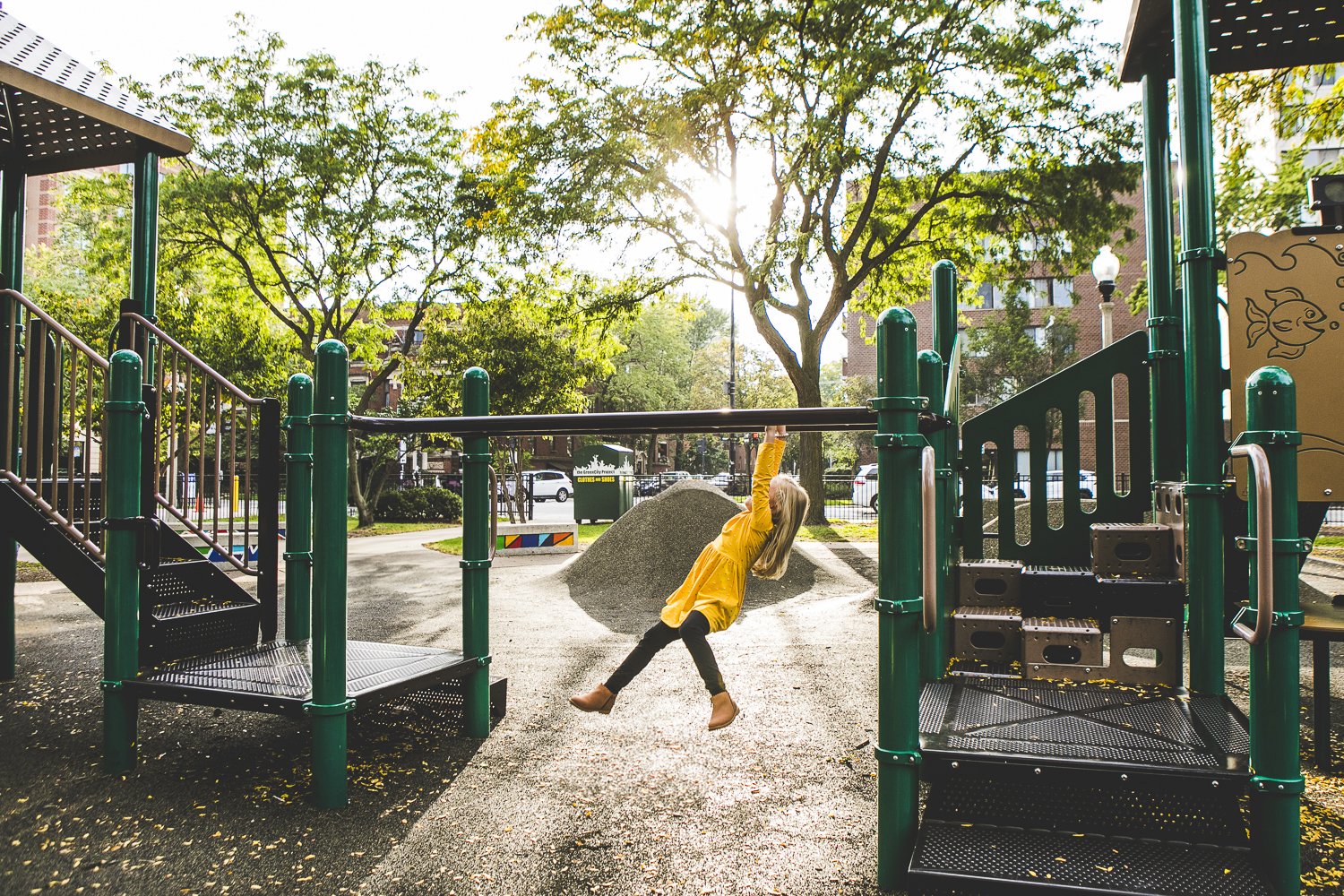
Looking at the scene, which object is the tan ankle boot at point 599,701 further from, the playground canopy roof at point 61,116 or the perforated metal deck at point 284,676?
the playground canopy roof at point 61,116

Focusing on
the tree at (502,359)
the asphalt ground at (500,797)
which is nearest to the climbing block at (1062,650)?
the asphalt ground at (500,797)

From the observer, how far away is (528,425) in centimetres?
391

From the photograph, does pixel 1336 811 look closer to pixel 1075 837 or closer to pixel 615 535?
pixel 1075 837

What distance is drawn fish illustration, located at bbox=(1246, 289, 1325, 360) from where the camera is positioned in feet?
14.2

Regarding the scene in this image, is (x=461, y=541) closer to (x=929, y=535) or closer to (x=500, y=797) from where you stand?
(x=500, y=797)

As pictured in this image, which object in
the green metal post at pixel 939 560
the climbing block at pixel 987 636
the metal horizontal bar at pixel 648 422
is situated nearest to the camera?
the metal horizontal bar at pixel 648 422

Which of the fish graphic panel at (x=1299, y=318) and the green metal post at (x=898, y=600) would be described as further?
the fish graphic panel at (x=1299, y=318)

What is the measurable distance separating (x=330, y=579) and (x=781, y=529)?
2065mm

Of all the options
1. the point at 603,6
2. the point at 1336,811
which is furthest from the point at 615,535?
the point at 603,6

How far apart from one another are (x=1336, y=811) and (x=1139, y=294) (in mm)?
12509

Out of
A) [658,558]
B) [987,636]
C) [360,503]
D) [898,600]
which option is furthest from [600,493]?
[898,600]

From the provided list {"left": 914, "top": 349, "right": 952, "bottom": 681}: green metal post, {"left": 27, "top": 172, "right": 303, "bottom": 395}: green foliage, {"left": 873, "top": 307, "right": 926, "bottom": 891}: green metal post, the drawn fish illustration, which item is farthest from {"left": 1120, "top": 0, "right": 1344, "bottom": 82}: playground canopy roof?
{"left": 27, "top": 172, "right": 303, "bottom": 395}: green foliage

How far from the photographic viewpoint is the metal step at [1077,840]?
8.68 ft

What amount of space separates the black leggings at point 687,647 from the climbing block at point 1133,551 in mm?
2059
